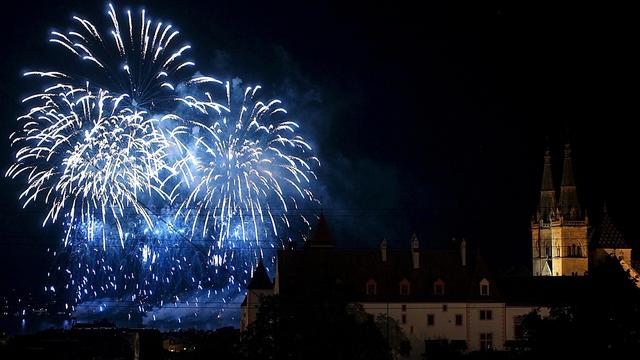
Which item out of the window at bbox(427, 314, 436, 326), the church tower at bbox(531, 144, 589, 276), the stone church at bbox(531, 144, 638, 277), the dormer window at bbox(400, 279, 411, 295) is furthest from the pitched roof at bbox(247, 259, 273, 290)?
the church tower at bbox(531, 144, 589, 276)

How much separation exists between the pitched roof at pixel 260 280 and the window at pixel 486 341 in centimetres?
1721

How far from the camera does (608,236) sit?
132 meters

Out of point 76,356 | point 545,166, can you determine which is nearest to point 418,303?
point 76,356

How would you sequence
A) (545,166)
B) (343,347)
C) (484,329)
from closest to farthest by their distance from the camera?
1. (343,347)
2. (484,329)
3. (545,166)

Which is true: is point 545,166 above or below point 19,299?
above

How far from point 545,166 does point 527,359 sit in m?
82.7

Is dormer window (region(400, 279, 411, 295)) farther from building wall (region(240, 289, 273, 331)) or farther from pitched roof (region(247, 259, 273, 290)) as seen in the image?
pitched roof (region(247, 259, 273, 290))

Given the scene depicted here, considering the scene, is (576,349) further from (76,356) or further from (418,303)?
(76,356)

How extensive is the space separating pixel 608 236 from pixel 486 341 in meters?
50.5

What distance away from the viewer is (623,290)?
2311 inches

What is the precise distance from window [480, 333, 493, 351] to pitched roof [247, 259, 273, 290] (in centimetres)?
1721

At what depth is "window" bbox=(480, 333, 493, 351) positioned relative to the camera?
85312 millimetres

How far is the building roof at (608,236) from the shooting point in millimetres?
130750

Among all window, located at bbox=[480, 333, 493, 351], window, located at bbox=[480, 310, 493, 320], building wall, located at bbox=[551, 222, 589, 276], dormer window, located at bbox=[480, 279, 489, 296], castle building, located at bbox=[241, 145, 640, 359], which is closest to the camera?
window, located at bbox=[480, 333, 493, 351]
